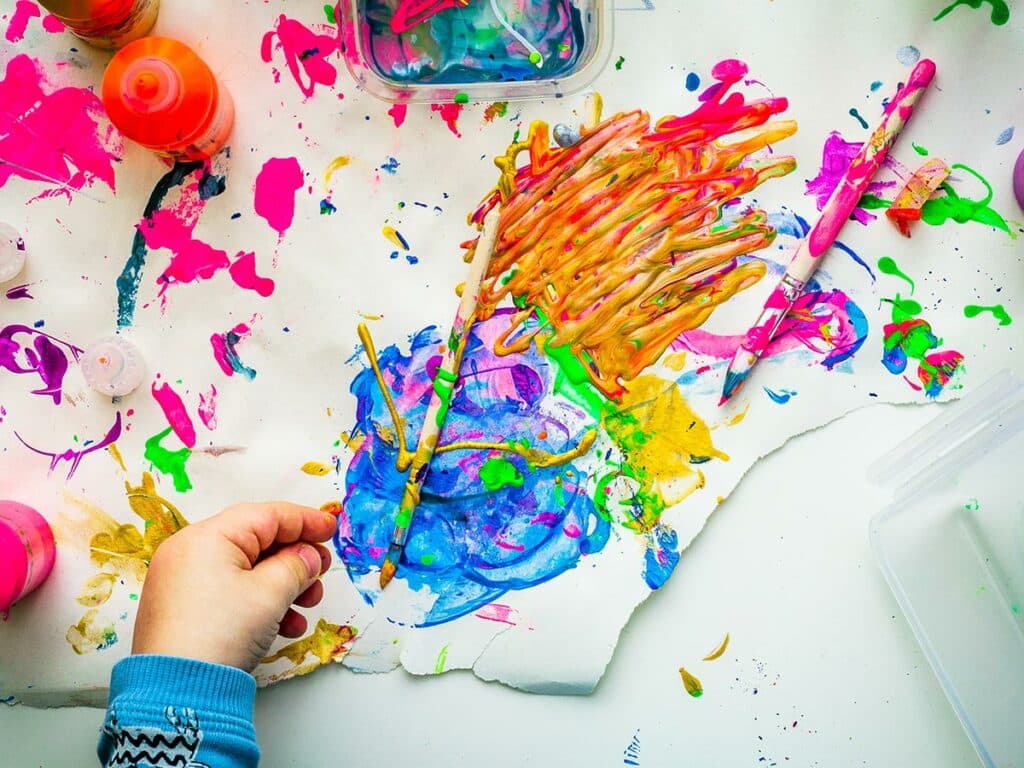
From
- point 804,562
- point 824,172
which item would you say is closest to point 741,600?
point 804,562

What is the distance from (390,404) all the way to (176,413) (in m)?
0.19

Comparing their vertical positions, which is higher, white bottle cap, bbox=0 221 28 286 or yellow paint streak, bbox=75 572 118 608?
white bottle cap, bbox=0 221 28 286

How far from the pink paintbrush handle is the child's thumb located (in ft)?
1.50

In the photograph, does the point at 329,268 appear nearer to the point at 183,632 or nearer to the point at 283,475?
the point at 283,475

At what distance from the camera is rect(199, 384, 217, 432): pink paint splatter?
0.75m

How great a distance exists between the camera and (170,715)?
22.9 inches

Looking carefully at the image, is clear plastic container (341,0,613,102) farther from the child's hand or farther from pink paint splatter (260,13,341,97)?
the child's hand

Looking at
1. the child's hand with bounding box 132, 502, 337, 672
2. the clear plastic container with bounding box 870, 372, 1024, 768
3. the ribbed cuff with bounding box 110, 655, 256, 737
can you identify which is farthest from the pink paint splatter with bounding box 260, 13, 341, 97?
the clear plastic container with bounding box 870, 372, 1024, 768

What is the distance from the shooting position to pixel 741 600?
28.6 inches

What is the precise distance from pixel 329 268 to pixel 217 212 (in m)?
0.11

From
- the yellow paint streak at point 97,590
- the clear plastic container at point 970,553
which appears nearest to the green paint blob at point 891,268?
the clear plastic container at point 970,553

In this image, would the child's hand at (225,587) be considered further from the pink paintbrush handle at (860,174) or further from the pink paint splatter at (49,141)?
the pink paintbrush handle at (860,174)

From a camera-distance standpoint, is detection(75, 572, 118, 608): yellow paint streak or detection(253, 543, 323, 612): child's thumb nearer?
detection(253, 543, 323, 612): child's thumb

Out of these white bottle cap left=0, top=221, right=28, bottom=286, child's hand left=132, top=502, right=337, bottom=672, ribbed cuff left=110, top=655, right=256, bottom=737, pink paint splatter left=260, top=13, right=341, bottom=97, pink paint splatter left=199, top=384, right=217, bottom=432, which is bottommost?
ribbed cuff left=110, top=655, right=256, bottom=737
